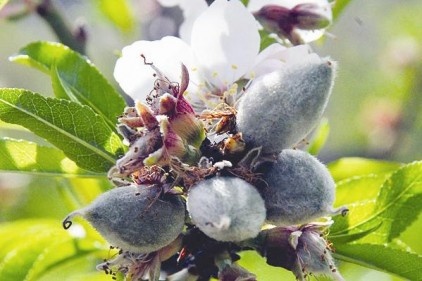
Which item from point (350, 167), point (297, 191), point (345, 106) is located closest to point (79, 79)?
point (297, 191)

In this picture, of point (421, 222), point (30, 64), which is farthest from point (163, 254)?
point (421, 222)

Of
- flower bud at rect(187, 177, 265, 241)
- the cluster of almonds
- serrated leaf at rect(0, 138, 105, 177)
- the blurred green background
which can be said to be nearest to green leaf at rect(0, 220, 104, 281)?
the blurred green background

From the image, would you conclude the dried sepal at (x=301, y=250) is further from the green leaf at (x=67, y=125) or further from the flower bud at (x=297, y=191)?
the green leaf at (x=67, y=125)

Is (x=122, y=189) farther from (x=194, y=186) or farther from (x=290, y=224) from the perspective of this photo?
(x=290, y=224)

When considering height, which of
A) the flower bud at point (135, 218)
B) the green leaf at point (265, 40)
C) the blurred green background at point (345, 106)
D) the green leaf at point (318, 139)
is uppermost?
the flower bud at point (135, 218)

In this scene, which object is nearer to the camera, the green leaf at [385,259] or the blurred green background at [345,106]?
the green leaf at [385,259]

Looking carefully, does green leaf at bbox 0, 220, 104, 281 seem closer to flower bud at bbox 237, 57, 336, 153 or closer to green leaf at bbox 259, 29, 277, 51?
green leaf at bbox 259, 29, 277, 51

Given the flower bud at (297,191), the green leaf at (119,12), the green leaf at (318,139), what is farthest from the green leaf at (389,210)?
the green leaf at (119,12)
